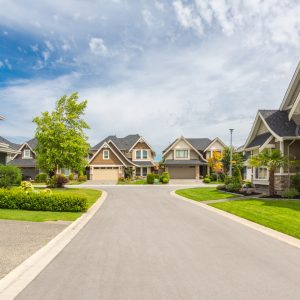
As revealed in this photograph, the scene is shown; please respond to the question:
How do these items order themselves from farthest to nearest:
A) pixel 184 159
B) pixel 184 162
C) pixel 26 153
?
pixel 184 159, pixel 26 153, pixel 184 162

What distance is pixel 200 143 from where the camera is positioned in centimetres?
6181

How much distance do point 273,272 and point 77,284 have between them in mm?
4013

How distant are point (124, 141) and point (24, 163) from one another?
1874cm

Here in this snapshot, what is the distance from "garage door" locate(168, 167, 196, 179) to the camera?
5581cm

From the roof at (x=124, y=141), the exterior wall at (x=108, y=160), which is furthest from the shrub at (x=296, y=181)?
the roof at (x=124, y=141)

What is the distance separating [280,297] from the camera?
540 cm

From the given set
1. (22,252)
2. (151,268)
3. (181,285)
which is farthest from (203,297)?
(22,252)

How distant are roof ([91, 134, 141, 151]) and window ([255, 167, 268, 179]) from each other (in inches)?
1349

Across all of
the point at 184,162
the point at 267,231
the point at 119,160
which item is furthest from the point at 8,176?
the point at 184,162

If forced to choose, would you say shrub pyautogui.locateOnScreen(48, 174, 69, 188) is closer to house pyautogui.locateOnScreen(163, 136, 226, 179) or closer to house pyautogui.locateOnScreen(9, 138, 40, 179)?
house pyautogui.locateOnScreen(9, 138, 40, 179)

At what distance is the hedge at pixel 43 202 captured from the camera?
648 inches

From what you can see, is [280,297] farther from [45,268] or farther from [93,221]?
[93,221]

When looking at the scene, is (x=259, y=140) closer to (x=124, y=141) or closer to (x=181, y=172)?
(x=181, y=172)

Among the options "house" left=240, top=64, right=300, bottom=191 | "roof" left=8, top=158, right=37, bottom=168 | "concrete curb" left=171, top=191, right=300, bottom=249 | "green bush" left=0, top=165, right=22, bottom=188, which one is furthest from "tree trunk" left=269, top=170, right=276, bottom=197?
"roof" left=8, top=158, right=37, bottom=168
